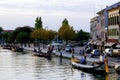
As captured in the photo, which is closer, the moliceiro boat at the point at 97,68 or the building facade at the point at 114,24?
the moliceiro boat at the point at 97,68

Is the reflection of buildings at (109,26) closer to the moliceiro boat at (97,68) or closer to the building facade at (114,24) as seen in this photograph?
the building facade at (114,24)

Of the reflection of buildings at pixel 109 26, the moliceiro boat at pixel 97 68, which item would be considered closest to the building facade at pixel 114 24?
the reflection of buildings at pixel 109 26

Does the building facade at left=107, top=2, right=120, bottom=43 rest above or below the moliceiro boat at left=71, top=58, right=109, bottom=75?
above

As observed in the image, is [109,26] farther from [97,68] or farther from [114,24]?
[97,68]

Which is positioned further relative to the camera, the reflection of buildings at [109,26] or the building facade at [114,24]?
the reflection of buildings at [109,26]

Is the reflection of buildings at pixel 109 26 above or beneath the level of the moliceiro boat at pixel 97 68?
above

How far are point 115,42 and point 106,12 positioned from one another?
16211 millimetres

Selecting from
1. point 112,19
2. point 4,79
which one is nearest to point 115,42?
point 112,19

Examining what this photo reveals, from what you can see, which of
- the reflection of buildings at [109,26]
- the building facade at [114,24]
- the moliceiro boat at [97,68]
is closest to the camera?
the moliceiro boat at [97,68]

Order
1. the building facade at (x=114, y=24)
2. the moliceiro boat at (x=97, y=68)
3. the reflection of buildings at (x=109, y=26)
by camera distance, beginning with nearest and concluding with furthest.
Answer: the moliceiro boat at (x=97, y=68) → the building facade at (x=114, y=24) → the reflection of buildings at (x=109, y=26)

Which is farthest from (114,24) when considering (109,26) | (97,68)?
(97,68)

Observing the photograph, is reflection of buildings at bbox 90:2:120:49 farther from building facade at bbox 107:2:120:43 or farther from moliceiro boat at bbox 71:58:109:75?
moliceiro boat at bbox 71:58:109:75

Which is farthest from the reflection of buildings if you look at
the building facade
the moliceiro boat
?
the moliceiro boat

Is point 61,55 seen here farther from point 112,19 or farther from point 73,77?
point 73,77
